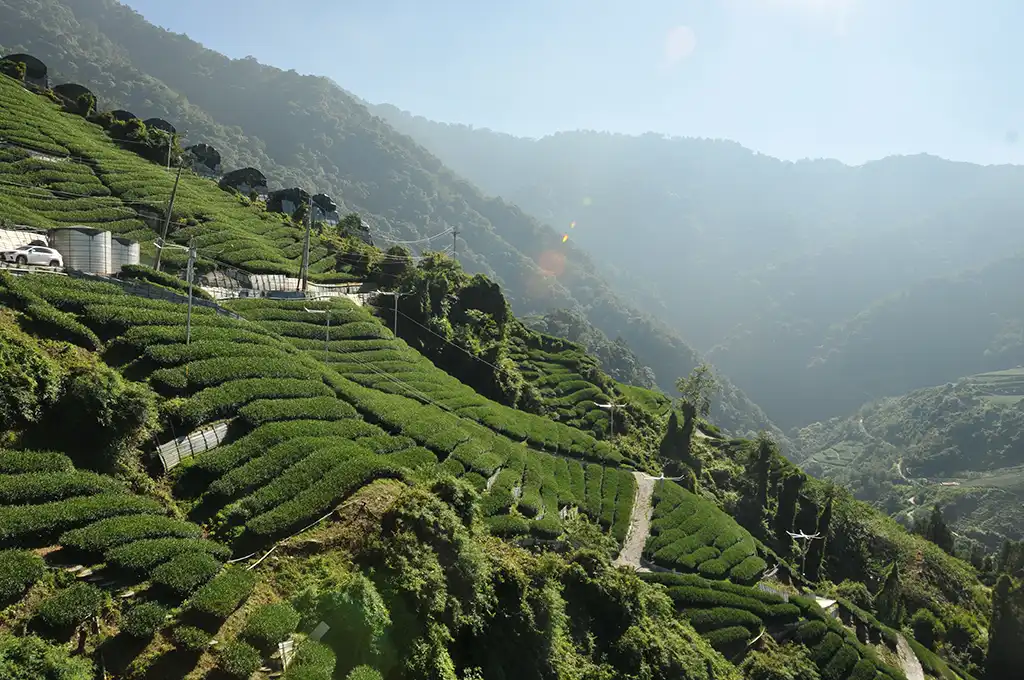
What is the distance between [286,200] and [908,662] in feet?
188

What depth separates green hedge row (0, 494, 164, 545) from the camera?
11.1 m

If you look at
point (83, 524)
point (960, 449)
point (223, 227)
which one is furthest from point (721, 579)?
point (960, 449)

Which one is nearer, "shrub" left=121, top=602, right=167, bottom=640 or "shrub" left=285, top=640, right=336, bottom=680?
"shrub" left=121, top=602, right=167, bottom=640

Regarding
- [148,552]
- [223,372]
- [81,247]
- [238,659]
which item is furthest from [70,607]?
[81,247]

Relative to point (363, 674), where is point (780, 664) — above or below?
below

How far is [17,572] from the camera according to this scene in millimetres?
10367

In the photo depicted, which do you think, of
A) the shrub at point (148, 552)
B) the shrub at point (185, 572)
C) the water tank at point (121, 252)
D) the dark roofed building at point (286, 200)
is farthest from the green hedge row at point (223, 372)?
the dark roofed building at point (286, 200)

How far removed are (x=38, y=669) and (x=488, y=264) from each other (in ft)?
585

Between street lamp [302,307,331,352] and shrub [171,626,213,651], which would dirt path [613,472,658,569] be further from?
shrub [171,626,213,651]

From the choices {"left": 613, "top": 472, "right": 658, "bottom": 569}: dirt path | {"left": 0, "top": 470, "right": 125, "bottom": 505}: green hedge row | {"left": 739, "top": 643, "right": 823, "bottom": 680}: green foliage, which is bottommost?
{"left": 739, "top": 643, "right": 823, "bottom": 680}: green foliage

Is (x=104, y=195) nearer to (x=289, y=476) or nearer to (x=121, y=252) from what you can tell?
(x=121, y=252)

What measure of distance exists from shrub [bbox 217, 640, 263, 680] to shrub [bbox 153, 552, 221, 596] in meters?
1.46

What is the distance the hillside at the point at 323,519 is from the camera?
37.9 feet

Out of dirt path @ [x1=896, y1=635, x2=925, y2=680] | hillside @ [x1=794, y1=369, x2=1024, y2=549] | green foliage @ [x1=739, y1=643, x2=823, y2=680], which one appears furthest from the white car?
hillside @ [x1=794, y1=369, x2=1024, y2=549]
